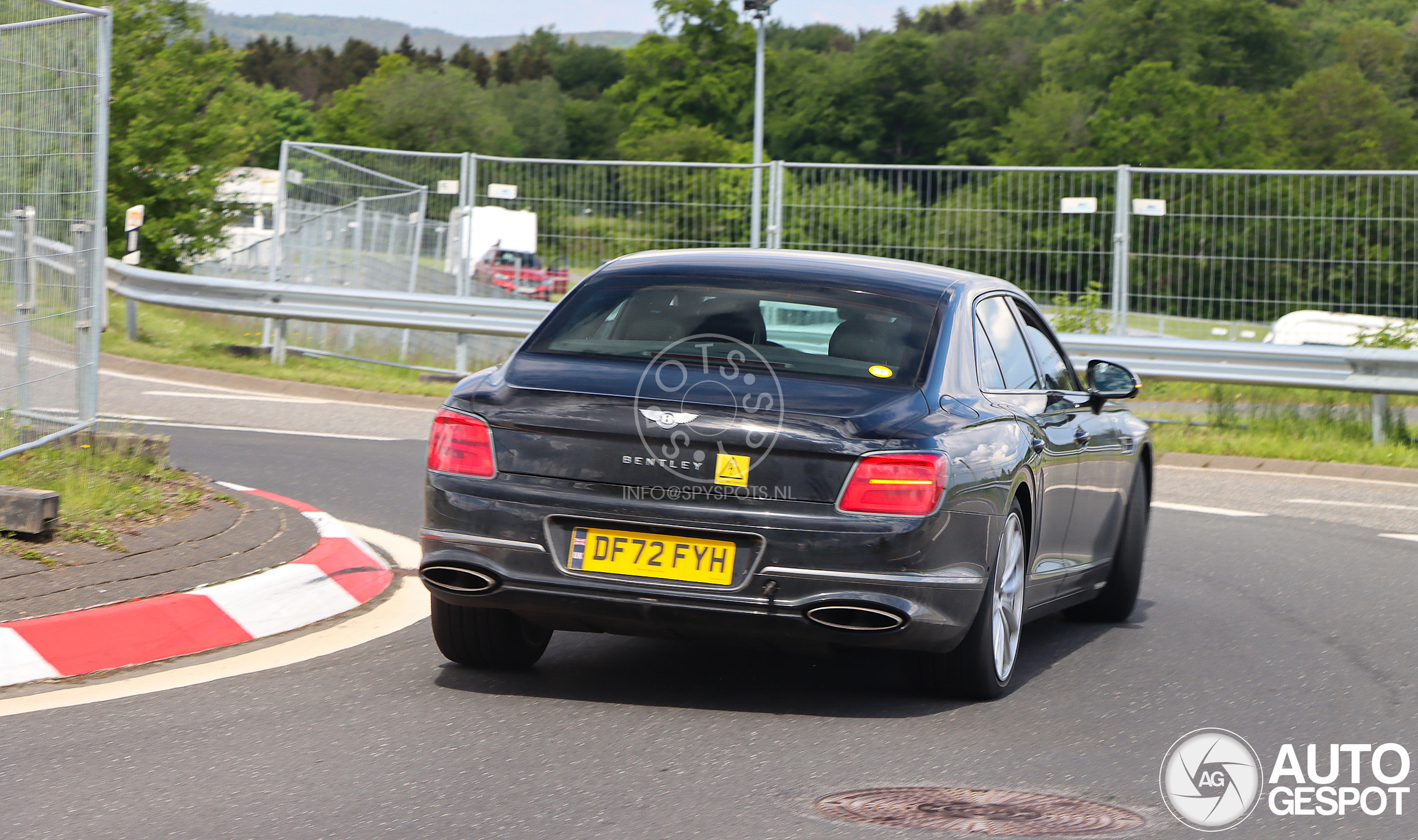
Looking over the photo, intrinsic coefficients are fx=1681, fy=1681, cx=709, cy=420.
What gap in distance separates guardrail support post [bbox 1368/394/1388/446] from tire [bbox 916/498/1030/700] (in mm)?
10188

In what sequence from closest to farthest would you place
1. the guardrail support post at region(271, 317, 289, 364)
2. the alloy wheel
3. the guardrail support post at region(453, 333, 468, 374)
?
the alloy wheel < the guardrail support post at region(453, 333, 468, 374) < the guardrail support post at region(271, 317, 289, 364)

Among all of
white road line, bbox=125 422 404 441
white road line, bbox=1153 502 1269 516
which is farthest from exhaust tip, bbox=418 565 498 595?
white road line, bbox=125 422 404 441

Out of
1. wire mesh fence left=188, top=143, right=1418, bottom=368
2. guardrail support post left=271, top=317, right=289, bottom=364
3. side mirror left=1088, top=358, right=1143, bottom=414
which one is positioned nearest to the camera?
side mirror left=1088, top=358, right=1143, bottom=414

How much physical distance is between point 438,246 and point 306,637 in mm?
13584

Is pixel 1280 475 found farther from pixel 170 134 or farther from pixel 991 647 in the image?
pixel 170 134

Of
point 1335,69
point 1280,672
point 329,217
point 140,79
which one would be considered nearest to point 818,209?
point 329,217

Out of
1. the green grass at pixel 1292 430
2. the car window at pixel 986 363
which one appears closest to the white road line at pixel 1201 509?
the green grass at pixel 1292 430

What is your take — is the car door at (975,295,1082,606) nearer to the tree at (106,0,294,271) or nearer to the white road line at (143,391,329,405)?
the white road line at (143,391,329,405)

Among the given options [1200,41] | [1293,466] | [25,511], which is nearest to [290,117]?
[1200,41]

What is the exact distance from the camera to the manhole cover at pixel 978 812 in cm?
413

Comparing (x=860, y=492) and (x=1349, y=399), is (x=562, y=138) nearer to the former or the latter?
(x=1349, y=399)

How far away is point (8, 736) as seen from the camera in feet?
15.1

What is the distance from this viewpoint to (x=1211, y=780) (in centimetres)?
473

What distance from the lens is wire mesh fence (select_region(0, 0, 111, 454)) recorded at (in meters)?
6.93
